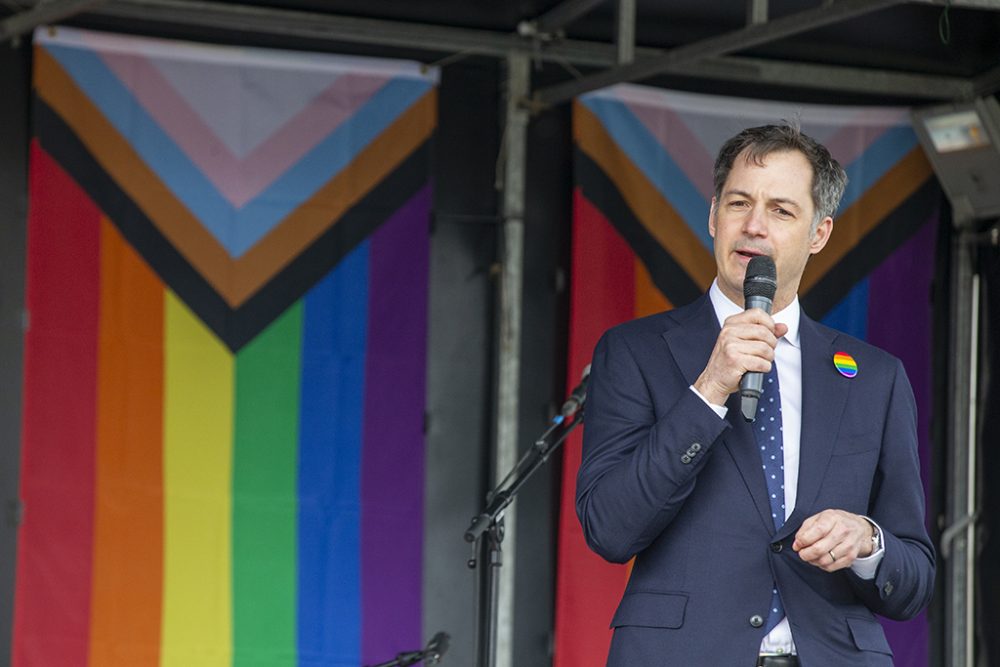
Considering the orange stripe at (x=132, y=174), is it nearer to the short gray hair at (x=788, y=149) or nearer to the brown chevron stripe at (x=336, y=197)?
the brown chevron stripe at (x=336, y=197)

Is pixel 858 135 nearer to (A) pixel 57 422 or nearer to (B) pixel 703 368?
(A) pixel 57 422

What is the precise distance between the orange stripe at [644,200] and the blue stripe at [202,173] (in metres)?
0.59

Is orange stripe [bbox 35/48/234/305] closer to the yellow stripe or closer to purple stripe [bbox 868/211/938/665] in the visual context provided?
the yellow stripe

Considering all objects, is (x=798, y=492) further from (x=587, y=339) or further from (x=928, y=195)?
(x=928, y=195)

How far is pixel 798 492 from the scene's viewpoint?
174 cm

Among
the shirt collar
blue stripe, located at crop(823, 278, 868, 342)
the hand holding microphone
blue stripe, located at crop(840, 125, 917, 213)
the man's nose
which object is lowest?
the hand holding microphone

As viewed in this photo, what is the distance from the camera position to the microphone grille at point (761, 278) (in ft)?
5.53

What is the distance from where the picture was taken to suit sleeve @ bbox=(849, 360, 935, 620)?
1.74 metres

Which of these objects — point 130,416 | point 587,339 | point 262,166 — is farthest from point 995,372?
point 130,416

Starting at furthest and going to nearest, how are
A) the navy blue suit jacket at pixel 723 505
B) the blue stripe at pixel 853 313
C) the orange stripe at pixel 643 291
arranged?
the blue stripe at pixel 853 313 → the orange stripe at pixel 643 291 → the navy blue suit jacket at pixel 723 505

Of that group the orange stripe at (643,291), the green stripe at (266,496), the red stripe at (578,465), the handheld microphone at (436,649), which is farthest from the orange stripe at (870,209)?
the handheld microphone at (436,649)

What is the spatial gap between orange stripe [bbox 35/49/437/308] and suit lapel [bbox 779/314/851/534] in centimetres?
280

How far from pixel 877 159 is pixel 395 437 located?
2.07 m

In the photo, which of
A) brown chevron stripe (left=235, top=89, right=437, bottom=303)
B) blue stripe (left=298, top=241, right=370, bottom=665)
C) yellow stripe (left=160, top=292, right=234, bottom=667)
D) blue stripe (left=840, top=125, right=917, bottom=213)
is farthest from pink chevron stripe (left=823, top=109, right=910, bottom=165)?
yellow stripe (left=160, top=292, right=234, bottom=667)
